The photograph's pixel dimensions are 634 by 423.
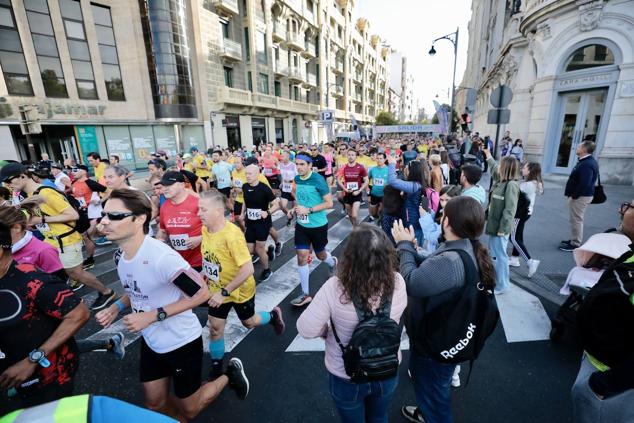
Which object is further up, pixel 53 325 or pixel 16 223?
pixel 16 223

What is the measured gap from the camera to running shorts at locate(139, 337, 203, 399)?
2.21 m

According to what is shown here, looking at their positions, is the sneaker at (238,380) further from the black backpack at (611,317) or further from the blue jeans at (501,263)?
the blue jeans at (501,263)

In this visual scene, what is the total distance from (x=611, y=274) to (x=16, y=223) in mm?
3795

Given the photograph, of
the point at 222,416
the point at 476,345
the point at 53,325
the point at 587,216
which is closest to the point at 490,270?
the point at 476,345

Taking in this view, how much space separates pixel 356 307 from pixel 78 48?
25618 mm

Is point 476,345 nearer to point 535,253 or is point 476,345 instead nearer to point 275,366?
point 275,366

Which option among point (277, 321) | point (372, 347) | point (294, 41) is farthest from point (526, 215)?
point (294, 41)

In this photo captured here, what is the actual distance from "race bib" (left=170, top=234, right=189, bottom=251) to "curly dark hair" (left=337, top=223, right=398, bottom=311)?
253 centimetres

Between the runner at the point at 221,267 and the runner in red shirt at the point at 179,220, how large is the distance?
69 cm

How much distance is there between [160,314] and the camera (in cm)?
205

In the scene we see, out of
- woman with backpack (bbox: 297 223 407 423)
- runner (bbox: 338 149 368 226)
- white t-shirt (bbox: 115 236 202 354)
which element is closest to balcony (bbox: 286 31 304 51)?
runner (bbox: 338 149 368 226)

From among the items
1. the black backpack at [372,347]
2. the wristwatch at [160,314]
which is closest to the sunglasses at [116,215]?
the wristwatch at [160,314]

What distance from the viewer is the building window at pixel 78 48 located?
1844cm

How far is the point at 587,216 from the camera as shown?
771 centimetres
